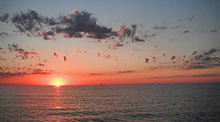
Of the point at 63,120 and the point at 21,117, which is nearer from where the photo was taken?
the point at 63,120

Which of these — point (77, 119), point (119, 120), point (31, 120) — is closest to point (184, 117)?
point (119, 120)

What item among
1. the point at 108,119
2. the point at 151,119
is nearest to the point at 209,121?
the point at 151,119

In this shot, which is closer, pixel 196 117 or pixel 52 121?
pixel 52 121

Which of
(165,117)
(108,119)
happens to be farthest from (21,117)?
(165,117)

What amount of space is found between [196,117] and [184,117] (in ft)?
9.96

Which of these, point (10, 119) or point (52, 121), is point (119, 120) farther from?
point (10, 119)

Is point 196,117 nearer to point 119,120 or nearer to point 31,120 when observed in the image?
point 119,120

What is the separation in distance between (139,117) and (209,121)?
1573 centimetres

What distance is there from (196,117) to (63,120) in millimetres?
33026

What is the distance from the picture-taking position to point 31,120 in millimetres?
40969

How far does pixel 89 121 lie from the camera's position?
39.5 meters

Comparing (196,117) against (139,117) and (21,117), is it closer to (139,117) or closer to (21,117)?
(139,117)

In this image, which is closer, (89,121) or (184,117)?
(89,121)

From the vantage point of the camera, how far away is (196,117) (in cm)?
4269
